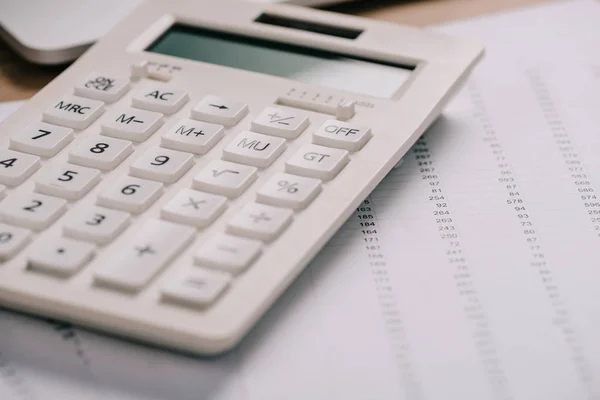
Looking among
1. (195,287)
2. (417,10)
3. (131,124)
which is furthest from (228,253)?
(417,10)

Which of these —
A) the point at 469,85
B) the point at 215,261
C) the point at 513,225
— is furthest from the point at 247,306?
the point at 469,85

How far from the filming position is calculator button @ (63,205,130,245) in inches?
15.6

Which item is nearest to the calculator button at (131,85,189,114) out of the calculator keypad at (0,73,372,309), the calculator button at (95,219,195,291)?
the calculator keypad at (0,73,372,309)

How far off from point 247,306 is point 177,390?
5 centimetres

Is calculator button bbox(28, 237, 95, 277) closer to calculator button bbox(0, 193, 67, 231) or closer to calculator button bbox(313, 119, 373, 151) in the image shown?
calculator button bbox(0, 193, 67, 231)

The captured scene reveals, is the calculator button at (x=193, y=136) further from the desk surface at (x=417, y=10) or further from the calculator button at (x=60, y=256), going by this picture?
the desk surface at (x=417, y=10)

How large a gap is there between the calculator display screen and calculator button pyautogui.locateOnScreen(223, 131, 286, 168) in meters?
0.07

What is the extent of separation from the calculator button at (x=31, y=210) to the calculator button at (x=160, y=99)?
0.09m

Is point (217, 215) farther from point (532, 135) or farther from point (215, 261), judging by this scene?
point (532, 135)

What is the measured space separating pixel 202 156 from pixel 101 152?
51 millimetres

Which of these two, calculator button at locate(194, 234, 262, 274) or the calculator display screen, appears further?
the calculator display screen

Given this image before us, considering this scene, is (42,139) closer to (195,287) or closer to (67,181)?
(67,181)

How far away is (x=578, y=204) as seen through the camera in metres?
0.47

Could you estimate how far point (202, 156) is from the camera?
453mm
